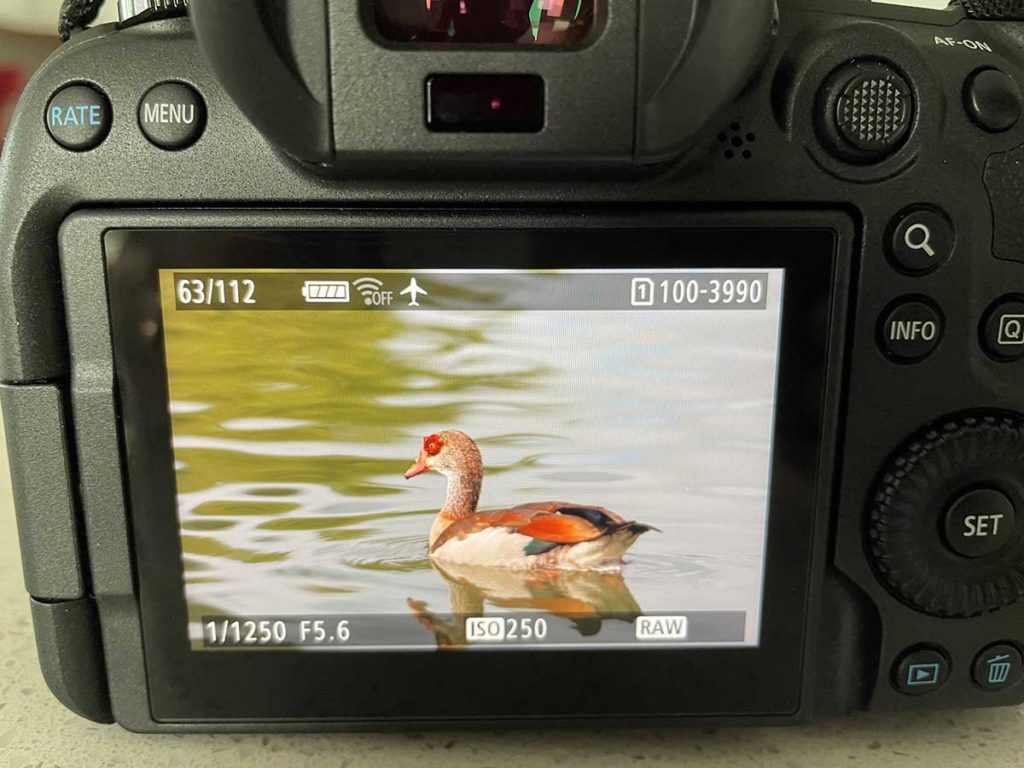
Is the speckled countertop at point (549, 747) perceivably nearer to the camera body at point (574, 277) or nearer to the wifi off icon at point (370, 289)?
the camera body at point (574, 277)

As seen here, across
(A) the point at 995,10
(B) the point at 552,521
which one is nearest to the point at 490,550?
(B) the point at 552,521

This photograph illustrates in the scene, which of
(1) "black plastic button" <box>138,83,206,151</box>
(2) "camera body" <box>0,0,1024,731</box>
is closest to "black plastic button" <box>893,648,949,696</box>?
(2) "camera body" <box>0,0,1024,731</box>

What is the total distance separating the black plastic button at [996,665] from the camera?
0.40m

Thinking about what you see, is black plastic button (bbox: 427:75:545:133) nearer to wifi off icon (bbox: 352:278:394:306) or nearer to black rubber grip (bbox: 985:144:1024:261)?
wifi off icon (bbox: 352:278:394:306)

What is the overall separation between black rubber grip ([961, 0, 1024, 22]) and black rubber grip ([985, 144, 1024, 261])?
Result: 0.18 ft

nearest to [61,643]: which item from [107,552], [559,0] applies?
[107,552]

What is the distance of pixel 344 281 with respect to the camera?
354 millimetres

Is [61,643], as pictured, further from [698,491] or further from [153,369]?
[698,491]

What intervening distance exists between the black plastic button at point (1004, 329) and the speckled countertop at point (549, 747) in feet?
0.55

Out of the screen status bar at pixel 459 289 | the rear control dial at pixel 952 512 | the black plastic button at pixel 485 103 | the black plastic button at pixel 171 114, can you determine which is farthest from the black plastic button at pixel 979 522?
the black plastic button at pixel 171 114

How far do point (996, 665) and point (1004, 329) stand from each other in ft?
0.46

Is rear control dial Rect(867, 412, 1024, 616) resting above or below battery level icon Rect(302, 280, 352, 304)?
below

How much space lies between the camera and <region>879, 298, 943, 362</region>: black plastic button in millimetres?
363

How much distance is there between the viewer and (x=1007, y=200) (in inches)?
14.2
